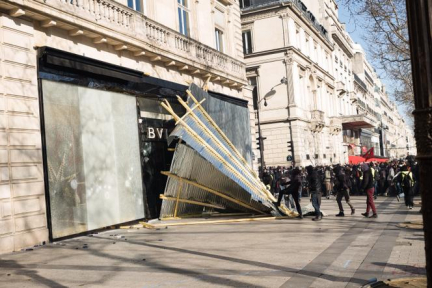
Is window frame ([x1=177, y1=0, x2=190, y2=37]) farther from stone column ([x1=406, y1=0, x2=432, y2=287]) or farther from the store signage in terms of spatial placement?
stone column ([x1=406, y1=0, x2=432, y2=287])

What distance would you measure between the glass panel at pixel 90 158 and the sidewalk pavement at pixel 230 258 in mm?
790

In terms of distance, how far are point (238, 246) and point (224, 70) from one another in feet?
42.1

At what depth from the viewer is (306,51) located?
1868 inches

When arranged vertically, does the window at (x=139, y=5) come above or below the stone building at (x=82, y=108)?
above

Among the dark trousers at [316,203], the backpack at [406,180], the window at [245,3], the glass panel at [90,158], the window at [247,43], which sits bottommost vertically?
the dark trousers at [316,203]

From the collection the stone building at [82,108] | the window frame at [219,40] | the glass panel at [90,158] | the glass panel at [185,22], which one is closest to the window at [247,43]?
the window frame at [219,40]

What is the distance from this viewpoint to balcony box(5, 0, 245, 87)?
11.5m

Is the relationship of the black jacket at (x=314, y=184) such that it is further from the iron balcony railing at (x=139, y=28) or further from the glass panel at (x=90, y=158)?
the iron balcony railing at (x=139, y=28)

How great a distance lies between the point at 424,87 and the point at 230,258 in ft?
18.1

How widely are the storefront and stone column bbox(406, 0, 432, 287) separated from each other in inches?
374

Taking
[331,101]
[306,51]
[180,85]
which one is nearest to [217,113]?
[180,85]

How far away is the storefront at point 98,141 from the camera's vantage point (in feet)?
38.5

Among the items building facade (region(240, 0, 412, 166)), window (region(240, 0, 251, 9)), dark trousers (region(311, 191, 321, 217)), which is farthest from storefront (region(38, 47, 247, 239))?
window (region(240, 0, 251, 9))

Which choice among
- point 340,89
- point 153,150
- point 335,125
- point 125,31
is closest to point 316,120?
point 335,125
